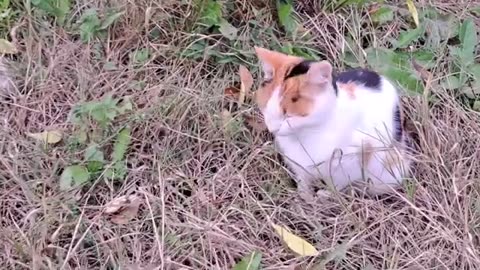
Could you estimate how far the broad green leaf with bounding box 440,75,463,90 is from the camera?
6.90ft

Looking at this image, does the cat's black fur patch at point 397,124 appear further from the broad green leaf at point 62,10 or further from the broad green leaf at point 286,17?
the broad green leaf at point 62,10

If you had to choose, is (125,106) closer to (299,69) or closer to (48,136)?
(48,136)

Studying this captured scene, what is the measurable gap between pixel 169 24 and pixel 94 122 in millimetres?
371

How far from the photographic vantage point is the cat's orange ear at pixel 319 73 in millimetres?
1623

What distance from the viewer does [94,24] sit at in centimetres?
221

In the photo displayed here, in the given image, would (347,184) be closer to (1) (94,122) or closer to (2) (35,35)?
(1) (94,122)

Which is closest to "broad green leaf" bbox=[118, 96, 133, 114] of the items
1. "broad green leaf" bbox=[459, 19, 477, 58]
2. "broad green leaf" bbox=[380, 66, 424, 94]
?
"broad green leaf" bbox=[380, 66, 424, 94]

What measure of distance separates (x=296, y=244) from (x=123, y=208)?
1.22ft

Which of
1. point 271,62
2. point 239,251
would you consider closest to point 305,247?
point 239,251

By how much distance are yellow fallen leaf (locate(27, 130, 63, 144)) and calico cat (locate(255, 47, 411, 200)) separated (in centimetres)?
50

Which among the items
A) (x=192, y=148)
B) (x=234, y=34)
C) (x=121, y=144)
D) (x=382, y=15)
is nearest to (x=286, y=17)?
(x=234, y=34)

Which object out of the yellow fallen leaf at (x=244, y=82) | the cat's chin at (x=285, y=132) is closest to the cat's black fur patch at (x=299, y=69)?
the cat's chin at (x=285, y=132)

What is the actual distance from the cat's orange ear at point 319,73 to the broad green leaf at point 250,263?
1.20ft

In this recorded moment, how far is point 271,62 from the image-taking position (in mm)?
1708
